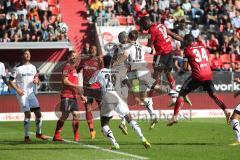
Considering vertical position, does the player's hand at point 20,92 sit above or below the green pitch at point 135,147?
above

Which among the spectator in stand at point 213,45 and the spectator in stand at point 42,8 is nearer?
the spectator in stand at point 42,8

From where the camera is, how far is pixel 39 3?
1476 inches

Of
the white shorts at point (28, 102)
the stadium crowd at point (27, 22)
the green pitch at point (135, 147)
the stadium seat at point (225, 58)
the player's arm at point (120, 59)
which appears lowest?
the green pitch at point (135, 147)

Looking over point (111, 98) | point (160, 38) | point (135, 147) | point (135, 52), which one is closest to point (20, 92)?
point (135, 52)

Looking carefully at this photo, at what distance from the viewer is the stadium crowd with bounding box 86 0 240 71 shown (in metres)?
38.1

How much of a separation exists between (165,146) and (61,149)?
266 cm

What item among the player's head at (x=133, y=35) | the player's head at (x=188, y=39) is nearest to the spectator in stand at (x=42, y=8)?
the player's head at (x=133, y=35)

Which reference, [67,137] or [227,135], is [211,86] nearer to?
[227,135]

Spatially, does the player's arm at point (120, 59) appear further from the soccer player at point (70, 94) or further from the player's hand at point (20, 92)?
the player's hand at point (20, 92)

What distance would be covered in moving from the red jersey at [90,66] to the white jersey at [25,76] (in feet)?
5.04

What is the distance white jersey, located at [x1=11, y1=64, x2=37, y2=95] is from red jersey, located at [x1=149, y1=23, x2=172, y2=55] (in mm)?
3837

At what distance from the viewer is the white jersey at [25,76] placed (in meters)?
19.7

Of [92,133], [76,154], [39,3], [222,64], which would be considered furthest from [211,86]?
[39,3]

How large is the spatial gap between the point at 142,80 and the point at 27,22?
1501cm
